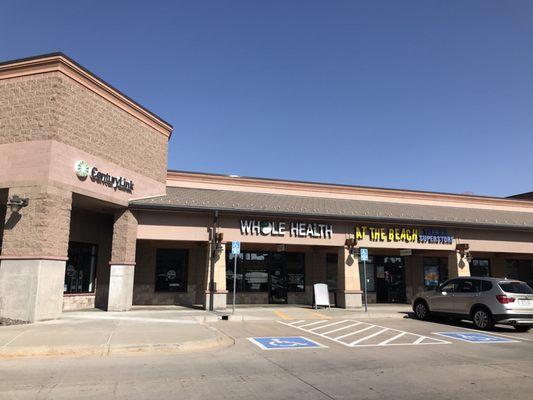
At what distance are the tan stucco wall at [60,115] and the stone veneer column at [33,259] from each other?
2.06 metres

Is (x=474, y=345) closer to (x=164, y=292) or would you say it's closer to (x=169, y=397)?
→ (x=169, y=397)

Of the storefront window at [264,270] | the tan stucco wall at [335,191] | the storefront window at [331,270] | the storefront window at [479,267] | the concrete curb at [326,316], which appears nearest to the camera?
the concrete curb at [326,316]

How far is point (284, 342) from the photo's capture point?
1212cm

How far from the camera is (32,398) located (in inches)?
255

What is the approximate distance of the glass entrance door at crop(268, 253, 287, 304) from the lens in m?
23.8

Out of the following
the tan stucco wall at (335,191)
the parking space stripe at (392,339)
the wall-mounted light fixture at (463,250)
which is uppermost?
the tan stucco wall at (335,191)

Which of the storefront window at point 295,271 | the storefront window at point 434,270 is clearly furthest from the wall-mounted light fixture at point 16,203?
the storefront window at point 434,270

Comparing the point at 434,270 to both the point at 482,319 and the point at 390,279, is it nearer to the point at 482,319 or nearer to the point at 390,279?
the point at 390,279

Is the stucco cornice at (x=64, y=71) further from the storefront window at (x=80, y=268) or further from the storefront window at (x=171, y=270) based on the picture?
the storefront window at (x=171, y=270)

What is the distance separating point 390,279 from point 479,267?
5.92 m

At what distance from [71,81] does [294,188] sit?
13.5 metres

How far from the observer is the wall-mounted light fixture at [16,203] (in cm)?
1495

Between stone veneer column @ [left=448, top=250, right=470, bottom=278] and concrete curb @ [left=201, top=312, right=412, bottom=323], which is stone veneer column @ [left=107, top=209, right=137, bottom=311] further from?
stone veneer column @ [left=448, top=250, right=470, bottom=278]

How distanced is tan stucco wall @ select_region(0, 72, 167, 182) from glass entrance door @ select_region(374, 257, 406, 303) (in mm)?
14824
